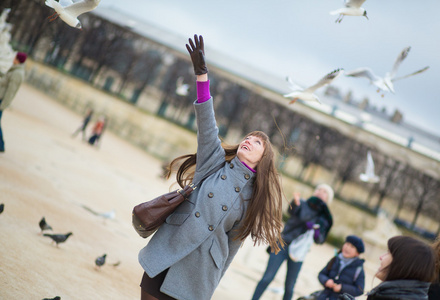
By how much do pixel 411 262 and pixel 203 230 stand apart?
1.30 meters

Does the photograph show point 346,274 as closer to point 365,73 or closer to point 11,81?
point 365,73

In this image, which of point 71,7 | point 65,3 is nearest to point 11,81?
point 65,3

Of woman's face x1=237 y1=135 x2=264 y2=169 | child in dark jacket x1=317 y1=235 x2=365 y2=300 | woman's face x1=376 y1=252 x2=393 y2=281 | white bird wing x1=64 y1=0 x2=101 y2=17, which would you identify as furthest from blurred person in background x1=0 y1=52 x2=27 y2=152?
woman's face x1=376 y1=252 x2=393 y2=281

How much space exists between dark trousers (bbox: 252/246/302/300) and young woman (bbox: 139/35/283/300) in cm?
257

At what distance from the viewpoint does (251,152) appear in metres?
3.12

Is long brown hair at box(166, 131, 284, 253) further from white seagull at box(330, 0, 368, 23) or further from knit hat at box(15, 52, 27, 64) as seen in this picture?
knit hat at box(15, 52, 27, 64)

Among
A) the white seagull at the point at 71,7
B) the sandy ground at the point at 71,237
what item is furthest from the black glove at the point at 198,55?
the sandy ground at the point at 71,237

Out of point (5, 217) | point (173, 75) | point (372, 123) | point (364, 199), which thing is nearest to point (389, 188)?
point (364, 199)

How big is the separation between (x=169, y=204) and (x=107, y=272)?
9.87ft

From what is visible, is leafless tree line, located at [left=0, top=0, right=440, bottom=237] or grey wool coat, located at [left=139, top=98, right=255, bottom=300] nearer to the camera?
grey wool coat, located at [left=139, top=98, right=255, bottom=300]

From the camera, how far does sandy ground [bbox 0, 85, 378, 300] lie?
172 inches

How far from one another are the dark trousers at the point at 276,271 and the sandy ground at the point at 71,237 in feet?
4.18

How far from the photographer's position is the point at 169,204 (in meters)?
2.84

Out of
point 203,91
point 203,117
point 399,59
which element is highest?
point 399,59
